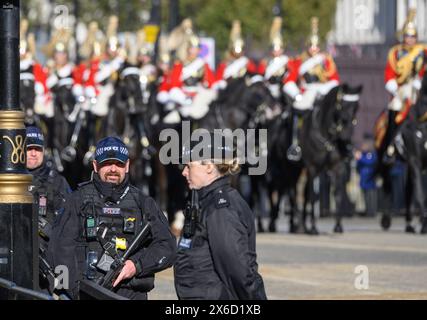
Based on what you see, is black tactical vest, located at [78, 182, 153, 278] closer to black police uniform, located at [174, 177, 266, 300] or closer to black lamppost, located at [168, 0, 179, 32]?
black police uniform, located at [174, 177, 266, 300]

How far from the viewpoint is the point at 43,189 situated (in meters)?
12.9

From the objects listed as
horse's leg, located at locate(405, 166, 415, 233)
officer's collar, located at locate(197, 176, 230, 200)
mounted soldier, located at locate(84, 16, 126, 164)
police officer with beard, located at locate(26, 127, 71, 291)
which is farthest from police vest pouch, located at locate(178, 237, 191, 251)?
mounted soldier, located at locate(84, 16, 126, 164)

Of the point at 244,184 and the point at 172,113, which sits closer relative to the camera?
the point at 172,113

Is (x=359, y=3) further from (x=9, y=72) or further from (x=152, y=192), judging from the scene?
(x=9, y=72)

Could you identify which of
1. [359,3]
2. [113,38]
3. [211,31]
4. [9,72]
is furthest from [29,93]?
[359,3]

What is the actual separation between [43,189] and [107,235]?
2066 mm

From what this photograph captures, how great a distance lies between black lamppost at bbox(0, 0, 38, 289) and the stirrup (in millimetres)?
16772

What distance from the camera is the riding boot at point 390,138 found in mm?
28625

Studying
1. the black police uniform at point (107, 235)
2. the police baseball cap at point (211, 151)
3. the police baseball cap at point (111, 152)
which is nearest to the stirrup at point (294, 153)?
the police baseball cap at point (111, 152)

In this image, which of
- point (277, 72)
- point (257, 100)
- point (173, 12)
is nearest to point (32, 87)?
point (277, 72)

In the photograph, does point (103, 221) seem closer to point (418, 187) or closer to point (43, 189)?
point (43, 189)

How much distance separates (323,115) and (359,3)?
63.9 m

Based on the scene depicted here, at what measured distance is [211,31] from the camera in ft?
223

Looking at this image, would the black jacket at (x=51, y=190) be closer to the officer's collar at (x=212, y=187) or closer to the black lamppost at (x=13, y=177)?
the black lamppost at (x=13, y=177)
